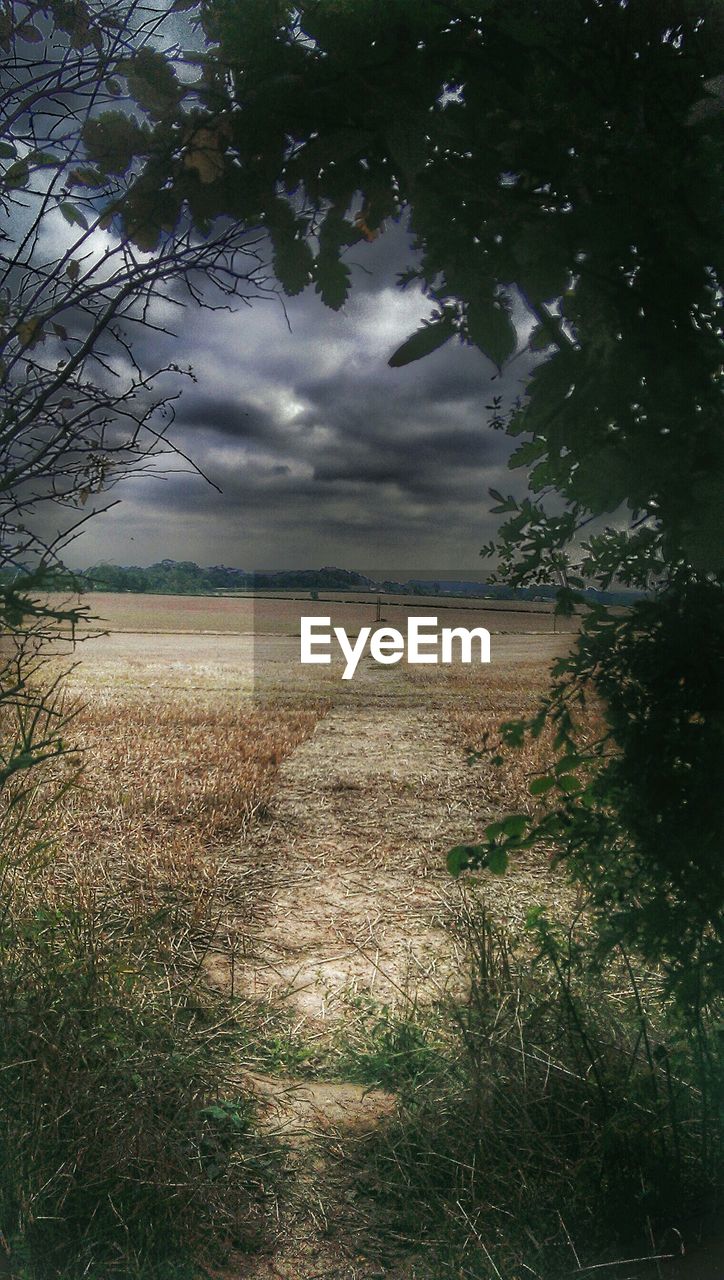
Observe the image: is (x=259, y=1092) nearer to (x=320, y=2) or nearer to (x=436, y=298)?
(x=436, y=298)

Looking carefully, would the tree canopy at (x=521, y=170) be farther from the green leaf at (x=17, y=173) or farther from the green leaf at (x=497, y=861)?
the green leaf at (x=497, y=861)

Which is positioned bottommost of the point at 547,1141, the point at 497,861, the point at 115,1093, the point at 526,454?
the point at 547,1141

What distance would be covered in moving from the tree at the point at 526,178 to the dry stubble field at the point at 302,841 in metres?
1.06

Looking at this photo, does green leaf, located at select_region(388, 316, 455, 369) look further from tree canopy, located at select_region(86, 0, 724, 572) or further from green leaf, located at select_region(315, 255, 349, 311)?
green leaf, located at select_region(315, 255, 349, 311)

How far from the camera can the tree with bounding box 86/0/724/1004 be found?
1.56m

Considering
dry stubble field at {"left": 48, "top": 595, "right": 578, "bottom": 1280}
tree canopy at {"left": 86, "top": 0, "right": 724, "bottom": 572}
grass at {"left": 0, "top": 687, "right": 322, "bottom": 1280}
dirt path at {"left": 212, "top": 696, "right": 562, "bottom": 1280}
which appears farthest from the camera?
dry stubble field at {"left": 48, "top": 595, "right": 578, "bottom": 1280}

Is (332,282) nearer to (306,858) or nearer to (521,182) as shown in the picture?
(521,182)

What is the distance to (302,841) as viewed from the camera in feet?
17.2

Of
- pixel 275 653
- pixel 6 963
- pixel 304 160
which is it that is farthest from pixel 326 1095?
pixel 275 653

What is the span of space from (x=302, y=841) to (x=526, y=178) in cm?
425

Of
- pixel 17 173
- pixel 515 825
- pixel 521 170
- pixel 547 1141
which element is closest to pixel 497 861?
pixel 515 825

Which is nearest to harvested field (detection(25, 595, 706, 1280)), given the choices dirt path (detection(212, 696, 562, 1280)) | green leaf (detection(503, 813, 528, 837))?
dirt path (detection(212, 696, 562, 1280))

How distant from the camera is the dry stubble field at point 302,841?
9.42ft

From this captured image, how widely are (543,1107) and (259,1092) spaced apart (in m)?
1.07
